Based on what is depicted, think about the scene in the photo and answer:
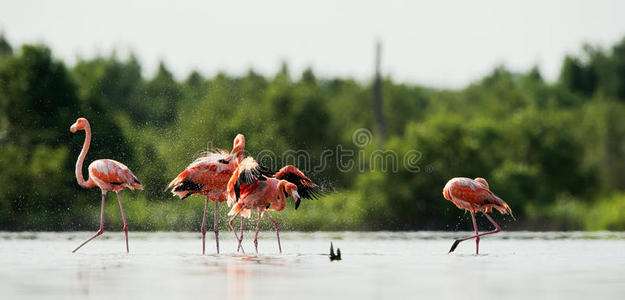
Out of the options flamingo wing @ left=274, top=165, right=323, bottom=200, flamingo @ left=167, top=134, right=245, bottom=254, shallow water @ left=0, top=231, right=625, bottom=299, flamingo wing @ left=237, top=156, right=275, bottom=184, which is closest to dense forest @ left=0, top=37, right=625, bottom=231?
flamingo wing @ left=274, top=165, right=323, bottom=200

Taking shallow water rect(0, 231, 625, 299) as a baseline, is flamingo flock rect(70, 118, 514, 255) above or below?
above

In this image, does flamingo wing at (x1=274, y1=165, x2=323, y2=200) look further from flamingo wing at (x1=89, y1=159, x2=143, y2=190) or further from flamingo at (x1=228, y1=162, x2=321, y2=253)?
flamingo wing at (x1=89, y1=159, x2=143, y2=190)

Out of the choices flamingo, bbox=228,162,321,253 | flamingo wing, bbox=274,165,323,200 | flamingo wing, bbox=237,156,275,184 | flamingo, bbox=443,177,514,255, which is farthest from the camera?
flamingo wing, bbox=274,165,323,200

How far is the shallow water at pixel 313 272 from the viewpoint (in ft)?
29.2

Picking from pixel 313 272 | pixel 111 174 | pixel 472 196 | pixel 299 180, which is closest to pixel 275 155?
pixel 299 180

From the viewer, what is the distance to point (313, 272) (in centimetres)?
1109

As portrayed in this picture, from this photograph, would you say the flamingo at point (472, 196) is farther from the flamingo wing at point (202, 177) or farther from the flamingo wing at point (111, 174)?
the flamingo wing at point (111, 174)

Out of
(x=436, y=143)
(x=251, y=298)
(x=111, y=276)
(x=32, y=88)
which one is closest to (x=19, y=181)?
(x=32, y=88)

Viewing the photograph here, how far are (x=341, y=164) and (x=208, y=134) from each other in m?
7.68

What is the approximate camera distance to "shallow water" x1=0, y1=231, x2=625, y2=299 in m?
8.91

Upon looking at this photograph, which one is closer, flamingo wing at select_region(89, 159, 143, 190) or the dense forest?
flamingo wing at select_region(89, 159, 143, 190)

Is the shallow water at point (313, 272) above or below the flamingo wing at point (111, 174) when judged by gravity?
below

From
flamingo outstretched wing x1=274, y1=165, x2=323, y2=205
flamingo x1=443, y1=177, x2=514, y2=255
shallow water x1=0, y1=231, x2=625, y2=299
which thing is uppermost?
flamingo outstretched wing x1=274, y1=165, x2=323, y2=205

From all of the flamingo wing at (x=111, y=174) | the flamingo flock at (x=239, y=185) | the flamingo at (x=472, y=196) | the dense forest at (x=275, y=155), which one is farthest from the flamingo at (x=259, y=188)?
the dense forest at (x=275, y=155)
